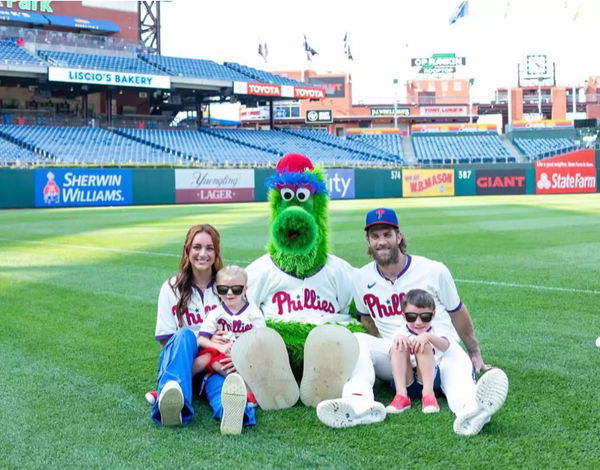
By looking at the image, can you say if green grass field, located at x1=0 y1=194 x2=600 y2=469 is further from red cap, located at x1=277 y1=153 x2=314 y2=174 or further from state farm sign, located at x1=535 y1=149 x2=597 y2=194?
state farm sign, located at x1=535 y1=149 x2=597 y2=194

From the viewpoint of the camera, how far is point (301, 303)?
464 cm

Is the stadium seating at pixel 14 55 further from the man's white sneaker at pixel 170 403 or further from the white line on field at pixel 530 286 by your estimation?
the man's white sneaker at pixel 170 403

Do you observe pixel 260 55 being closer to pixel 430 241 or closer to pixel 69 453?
pixel 430 241

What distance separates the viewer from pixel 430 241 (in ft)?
44.2

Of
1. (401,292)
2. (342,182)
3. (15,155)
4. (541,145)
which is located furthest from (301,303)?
(541,145)

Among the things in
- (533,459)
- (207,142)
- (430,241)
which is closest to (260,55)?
(207,142)

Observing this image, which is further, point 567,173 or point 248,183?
point 567,173

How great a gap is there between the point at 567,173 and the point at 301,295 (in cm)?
4098

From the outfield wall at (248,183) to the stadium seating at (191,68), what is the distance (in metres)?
10.9

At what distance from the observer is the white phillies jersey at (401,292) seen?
14.3 feet

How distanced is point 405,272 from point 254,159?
35422 millimetres

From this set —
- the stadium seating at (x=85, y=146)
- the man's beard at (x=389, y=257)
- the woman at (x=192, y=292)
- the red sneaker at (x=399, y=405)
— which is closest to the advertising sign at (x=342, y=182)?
the stadium seating at (x=85, y=146)

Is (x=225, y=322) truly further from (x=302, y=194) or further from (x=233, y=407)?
(x=302, y=194)

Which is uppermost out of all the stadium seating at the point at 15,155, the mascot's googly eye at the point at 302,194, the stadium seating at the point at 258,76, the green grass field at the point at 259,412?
the stadium seating at the point at 258,76
